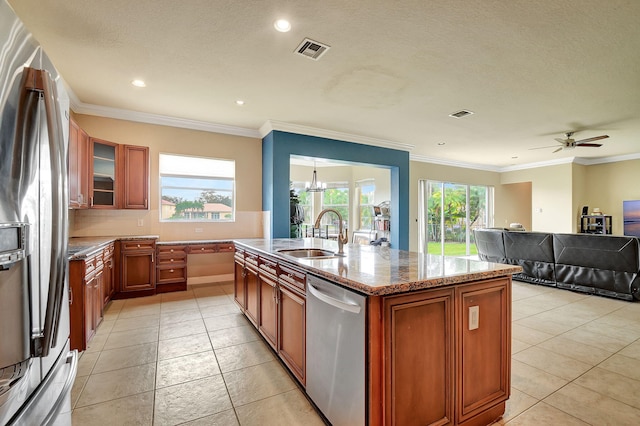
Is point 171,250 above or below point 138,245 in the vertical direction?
below

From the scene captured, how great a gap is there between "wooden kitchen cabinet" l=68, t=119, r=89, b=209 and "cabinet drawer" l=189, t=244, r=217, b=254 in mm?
1545

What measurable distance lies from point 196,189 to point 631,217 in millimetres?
10629

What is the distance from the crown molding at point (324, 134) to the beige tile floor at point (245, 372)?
3.14 meters

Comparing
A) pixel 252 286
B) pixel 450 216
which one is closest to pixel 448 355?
pixel 252 286

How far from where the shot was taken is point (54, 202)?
933 mm

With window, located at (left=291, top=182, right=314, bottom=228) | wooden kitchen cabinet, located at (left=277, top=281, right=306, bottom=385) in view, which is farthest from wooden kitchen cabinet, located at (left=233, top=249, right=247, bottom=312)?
window, located at (left=291, top=182, right=314, bottom=228)

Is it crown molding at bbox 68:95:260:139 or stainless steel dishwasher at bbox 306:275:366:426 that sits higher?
crown molding at bbox 68:95:260:139

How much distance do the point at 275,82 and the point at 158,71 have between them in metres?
1.32

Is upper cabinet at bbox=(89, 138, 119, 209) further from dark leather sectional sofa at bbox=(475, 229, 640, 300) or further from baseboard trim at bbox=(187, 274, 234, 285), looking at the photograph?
dark leather sectional sofa at bbox=(475, 229, 640, 300)

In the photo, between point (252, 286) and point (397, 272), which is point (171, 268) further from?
point (397, 272)

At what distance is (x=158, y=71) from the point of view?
3346 millimetres

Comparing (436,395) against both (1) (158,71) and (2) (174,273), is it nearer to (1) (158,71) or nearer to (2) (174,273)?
(1) (158,71)

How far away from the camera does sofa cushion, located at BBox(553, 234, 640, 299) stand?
4.32 m

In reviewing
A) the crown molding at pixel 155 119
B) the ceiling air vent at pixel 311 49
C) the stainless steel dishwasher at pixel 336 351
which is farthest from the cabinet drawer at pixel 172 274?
the ceiling air vent at pixel 311 49
